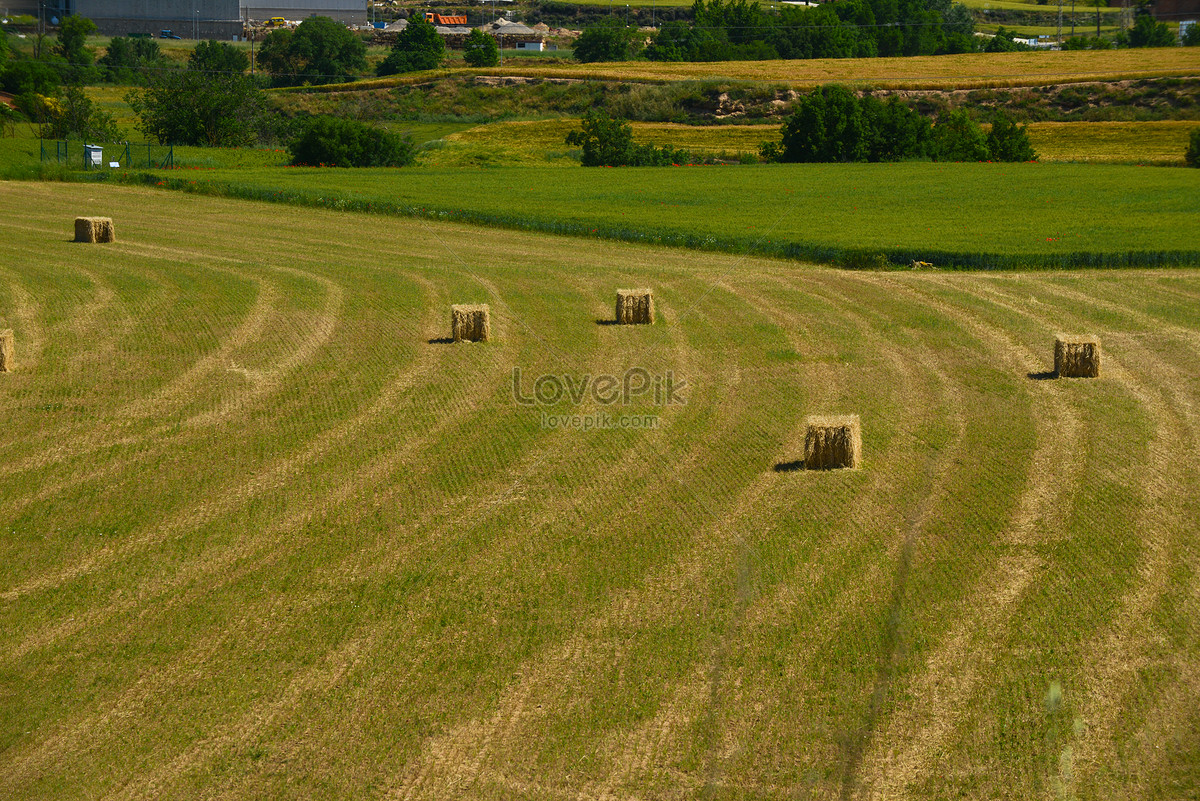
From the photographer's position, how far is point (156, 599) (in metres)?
15.0

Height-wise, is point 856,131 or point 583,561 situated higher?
point 856,131

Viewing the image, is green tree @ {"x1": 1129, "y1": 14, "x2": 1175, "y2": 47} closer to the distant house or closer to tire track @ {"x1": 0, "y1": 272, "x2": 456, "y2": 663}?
the distant house

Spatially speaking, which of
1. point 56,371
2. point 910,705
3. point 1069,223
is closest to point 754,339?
point 56,371

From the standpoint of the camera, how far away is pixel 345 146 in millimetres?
76438

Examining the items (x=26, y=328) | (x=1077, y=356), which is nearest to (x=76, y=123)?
(x=26, y=328)

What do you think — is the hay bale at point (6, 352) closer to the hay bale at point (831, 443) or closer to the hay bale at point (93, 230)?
the hay bale at point (831, 443)

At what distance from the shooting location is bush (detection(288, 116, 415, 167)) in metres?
76.1

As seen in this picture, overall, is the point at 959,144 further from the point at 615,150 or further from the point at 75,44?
the point at 75,44

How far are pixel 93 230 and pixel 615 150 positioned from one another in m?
45.3

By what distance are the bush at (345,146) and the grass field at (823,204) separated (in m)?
4.67

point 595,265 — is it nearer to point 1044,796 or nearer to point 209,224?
point 209,224

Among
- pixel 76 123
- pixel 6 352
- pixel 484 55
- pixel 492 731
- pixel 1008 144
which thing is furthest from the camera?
pixel 484 55

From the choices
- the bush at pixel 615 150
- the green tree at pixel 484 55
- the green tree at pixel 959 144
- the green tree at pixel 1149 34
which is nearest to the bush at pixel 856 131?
the green tree at pixel 959 144

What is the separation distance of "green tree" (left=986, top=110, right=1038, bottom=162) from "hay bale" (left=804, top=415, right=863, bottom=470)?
220ft
